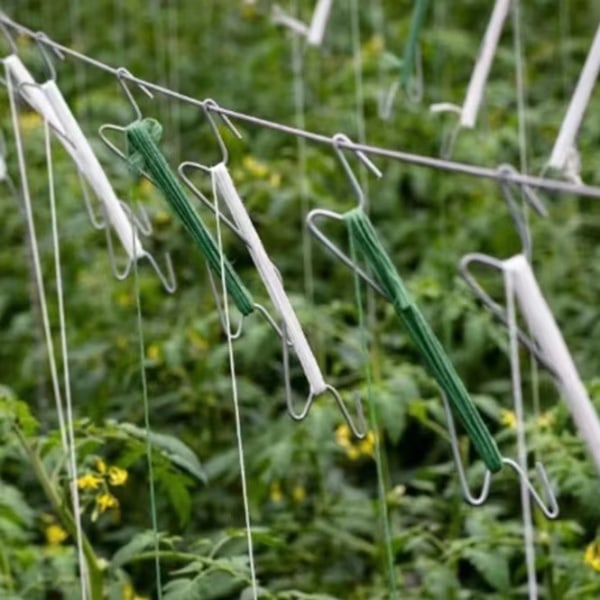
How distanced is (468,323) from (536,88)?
4.83 feet

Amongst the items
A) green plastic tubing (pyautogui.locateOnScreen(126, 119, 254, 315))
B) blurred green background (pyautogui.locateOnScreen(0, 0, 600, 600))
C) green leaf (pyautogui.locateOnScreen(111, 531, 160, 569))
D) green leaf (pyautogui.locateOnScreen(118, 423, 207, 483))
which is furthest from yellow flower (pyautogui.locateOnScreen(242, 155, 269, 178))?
green plastic tubing (pyautogui.locateOnScreen(126, 119, 254, 315))

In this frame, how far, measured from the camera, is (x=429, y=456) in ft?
8.16

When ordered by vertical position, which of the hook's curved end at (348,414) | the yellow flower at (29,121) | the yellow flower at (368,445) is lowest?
the yellow flower at (368,445)

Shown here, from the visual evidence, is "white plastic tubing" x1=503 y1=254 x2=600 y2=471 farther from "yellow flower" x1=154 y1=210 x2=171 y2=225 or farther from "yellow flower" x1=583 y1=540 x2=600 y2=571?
"yellow flower" x1=154 y1=210 x2=171 y2=225

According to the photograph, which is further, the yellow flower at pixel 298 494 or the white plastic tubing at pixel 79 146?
the yellow flower at pixel 298 494

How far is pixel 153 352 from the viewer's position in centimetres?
233

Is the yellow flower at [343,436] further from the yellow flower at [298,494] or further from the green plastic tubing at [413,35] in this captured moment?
the green plastic tubing at [413,35]

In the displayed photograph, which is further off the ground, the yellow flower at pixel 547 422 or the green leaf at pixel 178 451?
the green leaf at pixel 178 451

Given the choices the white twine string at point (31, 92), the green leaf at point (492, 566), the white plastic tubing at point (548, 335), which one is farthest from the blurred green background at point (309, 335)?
the white plastic tubing at point (548, 335)

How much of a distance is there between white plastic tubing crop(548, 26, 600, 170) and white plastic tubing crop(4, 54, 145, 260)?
14.8 inches

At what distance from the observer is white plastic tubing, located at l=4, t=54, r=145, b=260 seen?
1.43 m

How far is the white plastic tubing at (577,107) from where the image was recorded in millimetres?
1262

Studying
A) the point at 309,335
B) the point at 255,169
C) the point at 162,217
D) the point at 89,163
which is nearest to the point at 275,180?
the point at 255,169

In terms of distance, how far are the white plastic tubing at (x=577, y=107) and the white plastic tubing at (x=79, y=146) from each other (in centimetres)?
38
